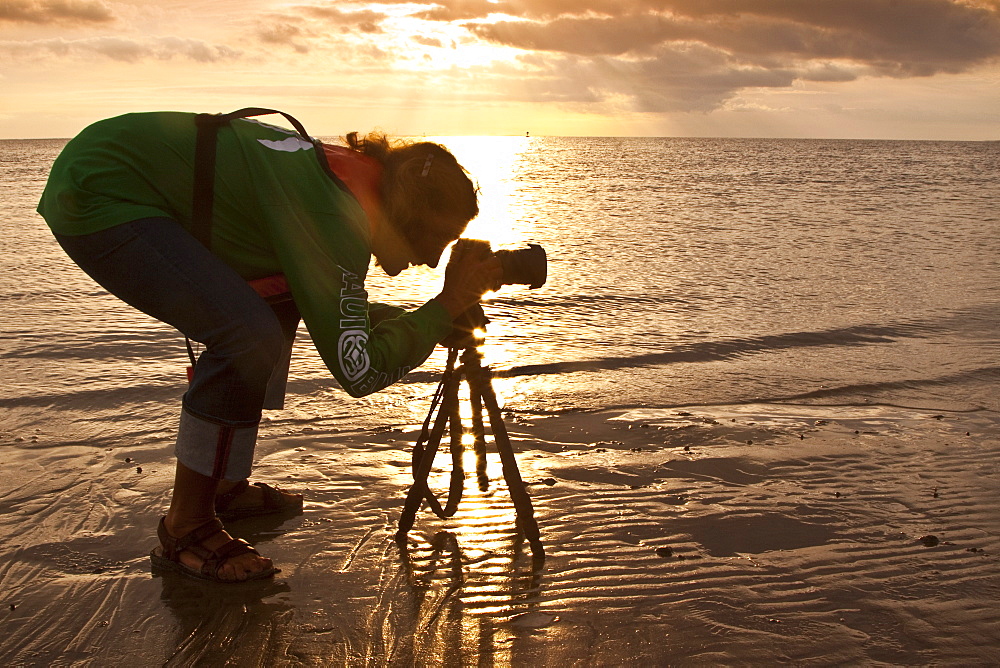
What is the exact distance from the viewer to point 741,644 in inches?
107

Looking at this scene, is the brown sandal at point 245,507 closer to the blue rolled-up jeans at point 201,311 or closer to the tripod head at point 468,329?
the blue rolled-up jeans at point 201,311

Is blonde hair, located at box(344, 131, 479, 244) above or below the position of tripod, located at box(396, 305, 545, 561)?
above

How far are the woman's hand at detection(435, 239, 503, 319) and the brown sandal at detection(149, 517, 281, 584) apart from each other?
1150mm

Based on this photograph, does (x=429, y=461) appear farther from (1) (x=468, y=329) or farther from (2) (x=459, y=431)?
(1) (x=468, y=329)

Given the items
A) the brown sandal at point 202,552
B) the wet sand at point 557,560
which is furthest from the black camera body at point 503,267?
the brown sandal at point 202,552

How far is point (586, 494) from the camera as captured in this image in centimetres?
394

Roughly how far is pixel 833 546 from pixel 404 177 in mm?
2194

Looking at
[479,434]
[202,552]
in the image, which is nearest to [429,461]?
[479,434]

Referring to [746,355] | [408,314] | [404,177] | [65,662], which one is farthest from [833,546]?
[746,355]

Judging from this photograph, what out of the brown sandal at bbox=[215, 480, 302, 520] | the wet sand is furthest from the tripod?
the brown sandal at bbox=[215, 480, 302, 520]

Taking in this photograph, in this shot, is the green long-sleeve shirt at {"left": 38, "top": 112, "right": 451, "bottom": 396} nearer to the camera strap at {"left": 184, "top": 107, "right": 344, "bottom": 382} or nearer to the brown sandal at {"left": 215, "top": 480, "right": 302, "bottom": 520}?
the camera strap at {"left": 184, "top": 107, "right": 344, "bottom": 382}

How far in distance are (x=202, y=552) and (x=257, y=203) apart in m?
1.28

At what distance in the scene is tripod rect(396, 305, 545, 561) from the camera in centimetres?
318

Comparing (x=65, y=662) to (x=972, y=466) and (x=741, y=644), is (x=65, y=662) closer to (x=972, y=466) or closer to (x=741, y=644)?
(x=741, y=644)
